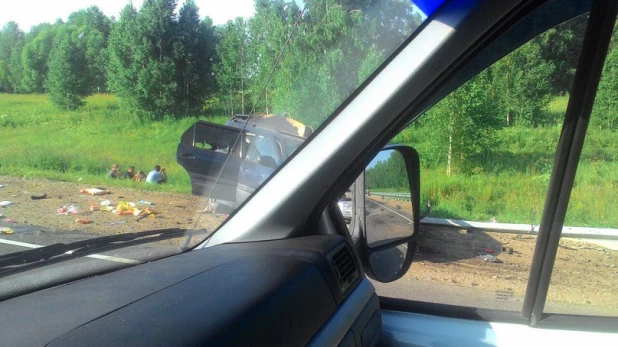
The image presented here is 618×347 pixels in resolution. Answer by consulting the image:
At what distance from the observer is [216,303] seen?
1676 mm

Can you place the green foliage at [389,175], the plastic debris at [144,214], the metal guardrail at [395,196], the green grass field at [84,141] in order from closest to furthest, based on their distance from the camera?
the green grass field at [84,141], the plastic debris at [144,214], the green foliage at [389,175], the metal guardrail at [395,196]

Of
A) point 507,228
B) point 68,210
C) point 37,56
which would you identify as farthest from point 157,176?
point 507,228

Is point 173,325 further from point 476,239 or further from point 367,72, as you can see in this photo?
point 476,239

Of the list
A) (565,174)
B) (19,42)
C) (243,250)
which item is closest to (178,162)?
(243,250)

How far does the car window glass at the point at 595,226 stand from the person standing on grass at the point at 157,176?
1.48m

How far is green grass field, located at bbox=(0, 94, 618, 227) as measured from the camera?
2084 mm

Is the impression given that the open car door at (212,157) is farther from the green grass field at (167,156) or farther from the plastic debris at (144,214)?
the plastic debris at (144,214)

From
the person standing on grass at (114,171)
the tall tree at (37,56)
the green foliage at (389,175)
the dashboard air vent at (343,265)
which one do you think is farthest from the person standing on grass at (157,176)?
the green foliage at (389,175)

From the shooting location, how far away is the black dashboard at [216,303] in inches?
58.3

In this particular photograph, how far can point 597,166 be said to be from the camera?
218cm

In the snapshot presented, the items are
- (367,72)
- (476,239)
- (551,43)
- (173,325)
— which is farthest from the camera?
(476,239)

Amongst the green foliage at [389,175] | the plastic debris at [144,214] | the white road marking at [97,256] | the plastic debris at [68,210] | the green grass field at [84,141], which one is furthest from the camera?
the green foliage at [389,175]

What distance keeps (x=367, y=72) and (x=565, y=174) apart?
818 mm

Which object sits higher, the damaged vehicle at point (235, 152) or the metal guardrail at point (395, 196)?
the damaged vehicle at point (235, 152)
